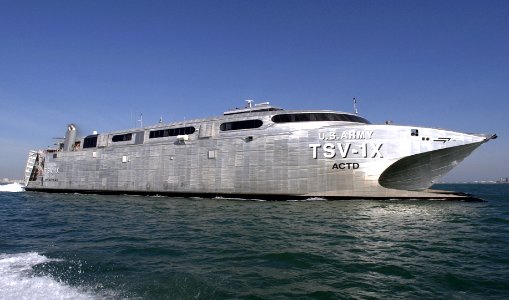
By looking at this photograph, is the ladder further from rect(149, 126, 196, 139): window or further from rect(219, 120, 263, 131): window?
rect(219, 120, 263, 131): window

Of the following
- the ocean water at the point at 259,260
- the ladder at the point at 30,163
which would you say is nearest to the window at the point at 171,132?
the ocean water at the point at 259,260

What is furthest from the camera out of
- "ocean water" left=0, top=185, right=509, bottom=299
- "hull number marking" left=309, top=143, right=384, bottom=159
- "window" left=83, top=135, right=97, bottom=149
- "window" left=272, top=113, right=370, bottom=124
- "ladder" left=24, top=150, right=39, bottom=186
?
"ladder" left=24, top=150, right=39, bottom=186

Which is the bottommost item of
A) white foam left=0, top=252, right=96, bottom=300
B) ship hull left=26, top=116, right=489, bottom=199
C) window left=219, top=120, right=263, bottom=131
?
white foam left=0, top=252, right=96, bottom=300

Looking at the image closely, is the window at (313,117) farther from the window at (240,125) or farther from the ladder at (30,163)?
the ladder at (30,163)

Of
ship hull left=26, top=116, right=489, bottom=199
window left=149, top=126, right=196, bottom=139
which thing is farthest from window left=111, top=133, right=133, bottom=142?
window left=149, top=126, right=196, bottom=139

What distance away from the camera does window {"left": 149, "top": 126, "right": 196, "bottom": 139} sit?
35228 mm

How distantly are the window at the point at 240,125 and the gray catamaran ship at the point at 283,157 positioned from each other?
0.31 ft

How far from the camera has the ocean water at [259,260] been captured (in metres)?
6.75

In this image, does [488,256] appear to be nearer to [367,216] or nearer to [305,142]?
[367,216]

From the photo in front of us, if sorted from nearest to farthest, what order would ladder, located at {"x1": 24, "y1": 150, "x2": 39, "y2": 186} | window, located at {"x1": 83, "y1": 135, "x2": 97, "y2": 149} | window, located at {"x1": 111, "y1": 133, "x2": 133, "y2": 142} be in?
window, located at {"x1": 111, "y1": 133, "x2": 133, "y2": 142}, window, located at {"x1": 83, "y1": 135, "x2": 97, "y2": 149}, ladder, located at {"x1": 24, "y1": 150, "x2": 39, "y2": 186}

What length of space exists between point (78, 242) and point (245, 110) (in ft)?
75.4

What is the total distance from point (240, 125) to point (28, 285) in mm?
25625

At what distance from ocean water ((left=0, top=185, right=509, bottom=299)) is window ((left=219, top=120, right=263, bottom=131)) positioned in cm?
1603

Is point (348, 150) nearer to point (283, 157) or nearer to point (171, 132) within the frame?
point (283, 157)
